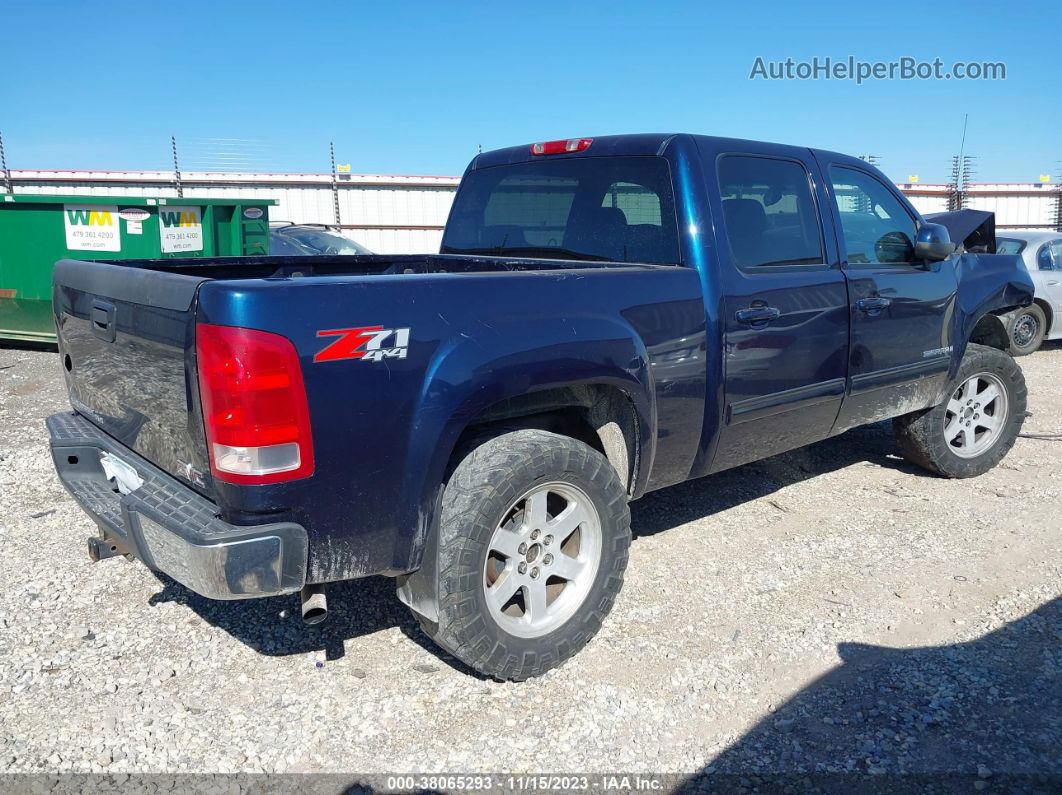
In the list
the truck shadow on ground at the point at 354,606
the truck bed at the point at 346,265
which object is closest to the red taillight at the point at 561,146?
the truck bed at the point at 346,265

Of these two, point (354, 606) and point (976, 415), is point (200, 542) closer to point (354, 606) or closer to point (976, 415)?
point (354, 606)

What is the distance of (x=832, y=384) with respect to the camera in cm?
419

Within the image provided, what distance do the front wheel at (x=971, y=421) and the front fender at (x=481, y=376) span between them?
9.67 feet

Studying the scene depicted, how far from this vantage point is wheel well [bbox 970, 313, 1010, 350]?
18.2ft

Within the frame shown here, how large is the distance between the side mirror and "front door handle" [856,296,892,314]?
369 mm

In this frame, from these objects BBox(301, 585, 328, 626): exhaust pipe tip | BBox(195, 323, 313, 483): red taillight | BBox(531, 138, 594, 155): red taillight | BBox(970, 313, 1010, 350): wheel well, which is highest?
BBox(531, 138, 594, 155): red taillight

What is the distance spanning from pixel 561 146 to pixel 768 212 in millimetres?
1052

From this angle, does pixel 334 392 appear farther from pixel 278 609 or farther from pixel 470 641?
pixel 278 609

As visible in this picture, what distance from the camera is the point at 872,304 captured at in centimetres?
432

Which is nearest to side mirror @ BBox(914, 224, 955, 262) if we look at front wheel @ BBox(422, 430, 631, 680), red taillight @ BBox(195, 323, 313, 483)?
front wheel @ BBox(422, 430, 631, 680)

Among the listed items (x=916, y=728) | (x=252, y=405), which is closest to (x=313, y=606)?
(x=252, y=405)

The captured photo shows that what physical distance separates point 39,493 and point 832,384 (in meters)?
4.48

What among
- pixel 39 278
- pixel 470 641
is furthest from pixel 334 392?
pixel 39 278

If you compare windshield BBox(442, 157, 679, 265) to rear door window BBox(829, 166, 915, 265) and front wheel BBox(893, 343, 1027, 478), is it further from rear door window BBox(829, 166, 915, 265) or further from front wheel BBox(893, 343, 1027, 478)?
front wheel BBox(893, 343, 1027, 478)
